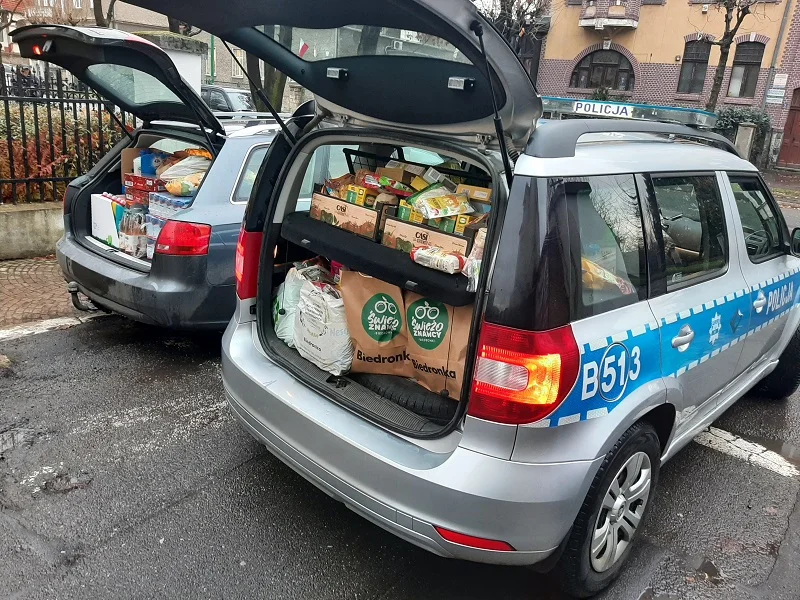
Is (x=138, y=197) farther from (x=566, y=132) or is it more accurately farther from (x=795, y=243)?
(x=795, y=243)

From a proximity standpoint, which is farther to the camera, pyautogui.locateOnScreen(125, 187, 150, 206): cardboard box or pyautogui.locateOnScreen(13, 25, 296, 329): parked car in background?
pyautogui.locateOnScreen(125, 187, 150, 206): cardboard box

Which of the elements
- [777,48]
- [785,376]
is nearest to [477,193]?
[785,376]

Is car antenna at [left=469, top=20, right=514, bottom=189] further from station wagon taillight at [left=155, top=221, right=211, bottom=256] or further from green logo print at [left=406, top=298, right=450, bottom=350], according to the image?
station wagon taillight at [left=155, top=221, right=211, bottom=256]

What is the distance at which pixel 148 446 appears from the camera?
11.3ft

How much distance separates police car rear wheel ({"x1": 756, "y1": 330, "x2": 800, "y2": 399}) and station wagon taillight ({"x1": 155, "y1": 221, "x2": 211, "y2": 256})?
156 inches

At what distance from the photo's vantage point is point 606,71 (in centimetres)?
2791

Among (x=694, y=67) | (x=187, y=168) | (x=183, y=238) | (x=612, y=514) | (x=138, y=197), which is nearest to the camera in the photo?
(x=612, y=514)

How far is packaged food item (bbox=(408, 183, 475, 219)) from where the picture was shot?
103 inches

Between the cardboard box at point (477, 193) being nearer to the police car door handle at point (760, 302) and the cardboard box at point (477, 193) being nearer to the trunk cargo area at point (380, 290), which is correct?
the trunk cargo area at point (380, 290)

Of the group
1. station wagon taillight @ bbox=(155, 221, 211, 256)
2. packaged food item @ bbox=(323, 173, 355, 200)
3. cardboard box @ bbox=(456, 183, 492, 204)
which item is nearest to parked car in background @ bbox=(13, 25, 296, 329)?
station wagon taillight @ bbox=(155, 221, 211, 256)

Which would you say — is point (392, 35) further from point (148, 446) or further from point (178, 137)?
point (178, 137)

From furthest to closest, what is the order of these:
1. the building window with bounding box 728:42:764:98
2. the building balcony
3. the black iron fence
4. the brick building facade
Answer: the building balcony → the building window with bounding box 728:42:764:98 → the brick building facade → the black iron fence

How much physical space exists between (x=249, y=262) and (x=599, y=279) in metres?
1.67

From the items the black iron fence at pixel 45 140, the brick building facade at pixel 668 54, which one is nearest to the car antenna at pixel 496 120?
the black iron fence at pixel 45 140
